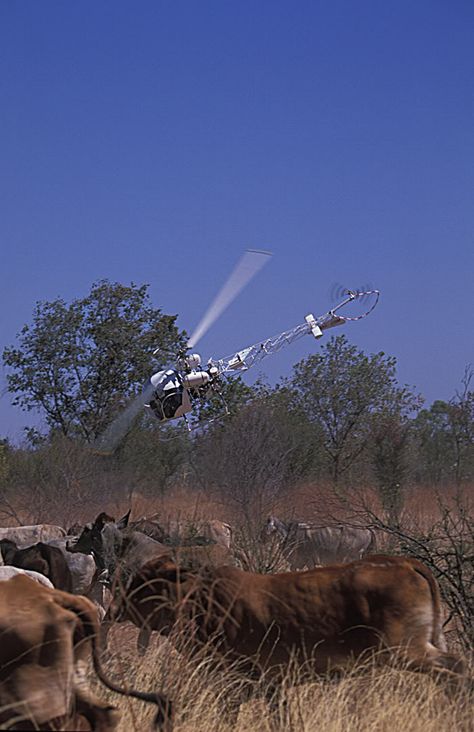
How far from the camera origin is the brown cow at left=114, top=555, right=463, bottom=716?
610 cm

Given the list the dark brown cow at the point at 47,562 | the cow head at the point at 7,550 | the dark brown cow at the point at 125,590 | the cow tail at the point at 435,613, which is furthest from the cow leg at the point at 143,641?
the cow head at the point at 7,550

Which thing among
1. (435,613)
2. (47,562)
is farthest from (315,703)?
(47,562)

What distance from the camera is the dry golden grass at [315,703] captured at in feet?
18.9

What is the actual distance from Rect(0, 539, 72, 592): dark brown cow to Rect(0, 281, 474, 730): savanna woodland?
209cm

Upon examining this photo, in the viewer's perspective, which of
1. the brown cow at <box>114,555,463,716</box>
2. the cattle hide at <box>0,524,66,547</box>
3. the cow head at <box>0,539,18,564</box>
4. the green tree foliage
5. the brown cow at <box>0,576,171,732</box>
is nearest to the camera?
the brown cow at <box>0,576,171,732</box>

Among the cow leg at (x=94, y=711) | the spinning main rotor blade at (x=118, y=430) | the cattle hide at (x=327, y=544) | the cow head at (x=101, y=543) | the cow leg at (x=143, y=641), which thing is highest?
the spinning main rotor blade at (x=118, y=430)

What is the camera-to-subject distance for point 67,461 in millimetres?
28578

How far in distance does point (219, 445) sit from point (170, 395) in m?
1.94

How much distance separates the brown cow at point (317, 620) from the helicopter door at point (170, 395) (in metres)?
20.6

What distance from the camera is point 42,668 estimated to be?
448 cm

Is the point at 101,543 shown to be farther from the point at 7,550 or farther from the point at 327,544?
the point at 327,544

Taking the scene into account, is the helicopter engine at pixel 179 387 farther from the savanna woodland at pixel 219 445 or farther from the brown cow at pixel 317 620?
the brown cow at pixel 317 620

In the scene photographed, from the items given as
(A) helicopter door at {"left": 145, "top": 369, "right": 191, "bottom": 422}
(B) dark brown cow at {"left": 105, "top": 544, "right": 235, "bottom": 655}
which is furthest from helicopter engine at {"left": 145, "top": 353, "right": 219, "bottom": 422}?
(B) dark brown cow at {"left": 105, "top": 544, "right": 235, "bottom": 655}

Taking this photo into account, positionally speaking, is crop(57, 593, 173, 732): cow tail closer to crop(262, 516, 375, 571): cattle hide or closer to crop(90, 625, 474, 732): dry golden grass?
crop(90, 625, 474, 732): dry golden grass
